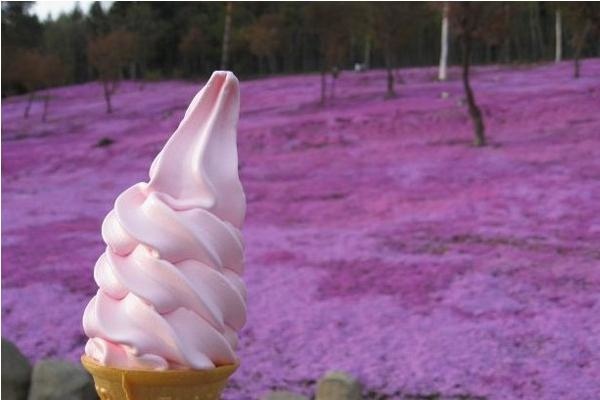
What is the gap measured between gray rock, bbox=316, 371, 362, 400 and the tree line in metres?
8.88

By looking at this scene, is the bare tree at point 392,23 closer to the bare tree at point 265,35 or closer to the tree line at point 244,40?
the tree line at point 244,40

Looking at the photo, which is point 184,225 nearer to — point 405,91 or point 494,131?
point 494,131

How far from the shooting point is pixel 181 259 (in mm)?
2490

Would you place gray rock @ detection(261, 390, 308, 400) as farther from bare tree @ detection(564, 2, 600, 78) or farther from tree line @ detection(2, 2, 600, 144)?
tree line @ detection(2, 2, 600, 144)

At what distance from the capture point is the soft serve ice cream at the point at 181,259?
2389 millimetres

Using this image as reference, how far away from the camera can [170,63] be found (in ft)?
63.2

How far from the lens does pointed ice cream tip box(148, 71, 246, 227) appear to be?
8.43 feet

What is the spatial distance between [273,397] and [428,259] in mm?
2757

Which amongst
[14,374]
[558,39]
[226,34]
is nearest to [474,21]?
[558,39]

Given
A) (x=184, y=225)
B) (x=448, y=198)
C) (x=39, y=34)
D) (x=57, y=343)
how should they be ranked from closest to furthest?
(x=184, y=225), (x=57, y=343), (x=448, y=198), (x=39, y=34)

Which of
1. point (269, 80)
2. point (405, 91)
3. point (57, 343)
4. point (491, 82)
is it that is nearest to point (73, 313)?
point (57, 343)

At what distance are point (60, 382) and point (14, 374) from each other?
1.32 ft

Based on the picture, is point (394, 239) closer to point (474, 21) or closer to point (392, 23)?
point (474, 21)

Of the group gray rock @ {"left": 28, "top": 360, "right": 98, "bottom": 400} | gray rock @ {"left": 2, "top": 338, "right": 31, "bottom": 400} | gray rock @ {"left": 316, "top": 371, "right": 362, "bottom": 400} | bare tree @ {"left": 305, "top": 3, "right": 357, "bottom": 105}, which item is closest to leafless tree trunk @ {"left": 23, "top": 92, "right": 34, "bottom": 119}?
bare tree @ {"left": 305, "top": 3, "right": 357, "bottom": 105}
